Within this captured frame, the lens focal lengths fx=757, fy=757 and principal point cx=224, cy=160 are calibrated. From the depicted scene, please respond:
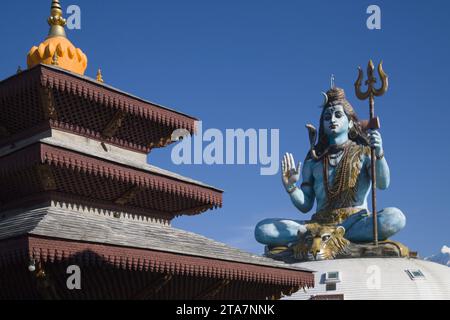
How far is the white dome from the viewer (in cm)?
3778

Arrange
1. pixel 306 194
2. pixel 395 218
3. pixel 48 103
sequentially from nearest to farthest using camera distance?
pixel 48 103 < pixel 395 218 < pixel 306 194

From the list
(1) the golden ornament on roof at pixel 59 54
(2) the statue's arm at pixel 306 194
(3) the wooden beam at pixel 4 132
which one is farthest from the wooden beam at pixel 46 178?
(2) the statue's arm at pixel 306 194

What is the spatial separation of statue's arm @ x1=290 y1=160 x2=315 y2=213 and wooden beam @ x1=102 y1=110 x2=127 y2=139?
2716 cm

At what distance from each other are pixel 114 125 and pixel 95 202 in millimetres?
2270

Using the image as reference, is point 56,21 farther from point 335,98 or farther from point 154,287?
point 335,98

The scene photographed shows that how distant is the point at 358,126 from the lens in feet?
151

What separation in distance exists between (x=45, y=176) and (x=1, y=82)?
272cm

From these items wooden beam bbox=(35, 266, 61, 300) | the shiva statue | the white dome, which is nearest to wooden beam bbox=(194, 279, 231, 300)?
wooden beam bbox=(35, 266, 61, 300)

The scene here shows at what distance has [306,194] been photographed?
Result: 47250mm

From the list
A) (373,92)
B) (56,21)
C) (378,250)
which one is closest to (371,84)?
(373,92)

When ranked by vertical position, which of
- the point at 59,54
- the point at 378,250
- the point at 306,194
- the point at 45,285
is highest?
the point at 306,194

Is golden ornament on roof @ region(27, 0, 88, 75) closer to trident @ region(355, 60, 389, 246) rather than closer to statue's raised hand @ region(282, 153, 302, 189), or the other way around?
trident @ region(355, 60, 389, 246)

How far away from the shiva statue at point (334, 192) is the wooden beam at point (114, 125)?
23.0m
